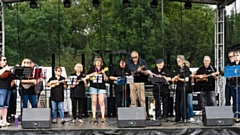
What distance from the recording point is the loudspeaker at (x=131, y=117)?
739cm

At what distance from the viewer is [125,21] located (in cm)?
2333

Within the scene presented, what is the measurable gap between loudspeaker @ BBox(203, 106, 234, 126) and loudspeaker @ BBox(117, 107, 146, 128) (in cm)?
115

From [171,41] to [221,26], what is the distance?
1306cm

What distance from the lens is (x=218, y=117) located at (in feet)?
24.5

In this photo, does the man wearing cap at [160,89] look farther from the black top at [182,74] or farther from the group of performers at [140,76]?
the black top at [182,74]

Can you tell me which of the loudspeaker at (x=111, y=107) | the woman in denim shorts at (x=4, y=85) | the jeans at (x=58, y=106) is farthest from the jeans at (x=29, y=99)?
the loudspeaker at (x=111, y=107)

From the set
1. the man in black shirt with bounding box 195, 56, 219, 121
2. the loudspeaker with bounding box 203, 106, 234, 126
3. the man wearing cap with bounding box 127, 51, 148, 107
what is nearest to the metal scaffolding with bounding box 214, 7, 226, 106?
the man in black shirt with bounding box 195, 56, 219, 121

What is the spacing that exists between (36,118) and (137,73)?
228cm

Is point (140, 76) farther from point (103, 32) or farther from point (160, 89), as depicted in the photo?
point (103, 32)

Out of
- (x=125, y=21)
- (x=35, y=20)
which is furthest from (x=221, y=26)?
(x=35, y=20)


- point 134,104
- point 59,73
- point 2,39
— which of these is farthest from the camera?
point 2,39

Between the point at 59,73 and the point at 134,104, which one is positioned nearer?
the point at 59,73

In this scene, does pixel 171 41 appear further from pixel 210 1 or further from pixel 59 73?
pixel 59 73

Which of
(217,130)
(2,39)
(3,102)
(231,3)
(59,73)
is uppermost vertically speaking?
(231,3)
